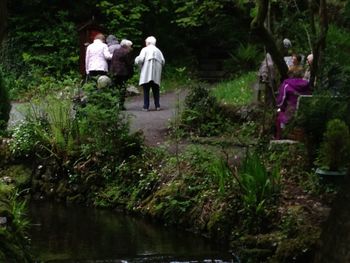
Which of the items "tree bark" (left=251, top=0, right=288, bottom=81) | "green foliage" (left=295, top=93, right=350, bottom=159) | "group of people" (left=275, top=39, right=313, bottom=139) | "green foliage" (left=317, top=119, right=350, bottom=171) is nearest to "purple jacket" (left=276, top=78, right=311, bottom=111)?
"group of people" (left=275, top=39, right=313, bottom=139)

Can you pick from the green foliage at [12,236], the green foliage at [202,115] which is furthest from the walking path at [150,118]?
the green foliage at [12,236]

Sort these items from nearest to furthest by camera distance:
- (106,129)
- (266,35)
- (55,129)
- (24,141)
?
1. (266,35)
2. (106,129)
3. (55,129)
4. (24,141)

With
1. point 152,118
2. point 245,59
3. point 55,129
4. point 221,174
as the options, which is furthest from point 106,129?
point 245,59

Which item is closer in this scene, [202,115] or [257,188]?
[257,188]

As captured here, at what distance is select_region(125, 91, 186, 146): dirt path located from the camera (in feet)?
43.8

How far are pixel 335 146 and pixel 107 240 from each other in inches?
131

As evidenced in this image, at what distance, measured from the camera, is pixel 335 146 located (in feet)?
29.0

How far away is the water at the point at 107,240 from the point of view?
8276mm

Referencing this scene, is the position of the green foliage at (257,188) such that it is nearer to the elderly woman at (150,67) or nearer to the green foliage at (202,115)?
the green foliage at (202,115)

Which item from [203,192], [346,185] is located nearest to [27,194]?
[203,192]

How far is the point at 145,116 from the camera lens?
15.7 meters

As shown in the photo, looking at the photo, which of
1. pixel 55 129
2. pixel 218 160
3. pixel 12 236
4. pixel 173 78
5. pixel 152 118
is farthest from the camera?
pixel 173 78

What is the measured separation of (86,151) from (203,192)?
285 centimetres

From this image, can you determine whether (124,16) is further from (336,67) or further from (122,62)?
(336,67)
